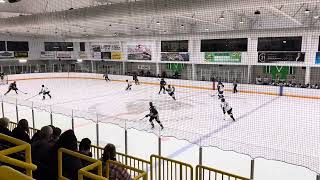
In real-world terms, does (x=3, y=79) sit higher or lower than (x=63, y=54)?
lower

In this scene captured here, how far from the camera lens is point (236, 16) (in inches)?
493

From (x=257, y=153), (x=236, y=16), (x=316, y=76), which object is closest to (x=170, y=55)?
(x=236, y=16)

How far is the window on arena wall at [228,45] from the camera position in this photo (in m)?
16.3

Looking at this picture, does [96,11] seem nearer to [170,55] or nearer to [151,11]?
[151,11]

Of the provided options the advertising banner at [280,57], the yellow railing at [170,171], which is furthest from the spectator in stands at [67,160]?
the advertising banner at [280,57]

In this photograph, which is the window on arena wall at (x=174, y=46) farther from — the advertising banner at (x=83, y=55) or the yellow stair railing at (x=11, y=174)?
the yellow stair railing at (x=11, y=174)

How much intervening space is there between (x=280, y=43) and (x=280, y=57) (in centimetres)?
72

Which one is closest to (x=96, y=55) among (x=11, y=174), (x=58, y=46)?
(x=58, y=46)

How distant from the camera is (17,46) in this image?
25000 millimetres

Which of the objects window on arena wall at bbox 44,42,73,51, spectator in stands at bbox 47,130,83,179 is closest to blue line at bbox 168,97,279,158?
spectator in stands at bbox 47,130,83,179

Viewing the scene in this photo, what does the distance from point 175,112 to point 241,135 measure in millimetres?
3304

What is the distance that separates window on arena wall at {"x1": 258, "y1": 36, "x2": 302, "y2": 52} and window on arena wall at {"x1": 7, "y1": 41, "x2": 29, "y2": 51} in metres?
20.1

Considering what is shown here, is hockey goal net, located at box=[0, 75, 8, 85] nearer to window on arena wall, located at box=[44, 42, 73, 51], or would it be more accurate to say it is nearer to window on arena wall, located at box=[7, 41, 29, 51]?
window on arena wall, located at box=[7, 41, 29, 51]

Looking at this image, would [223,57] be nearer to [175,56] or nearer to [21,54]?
[175,56]
